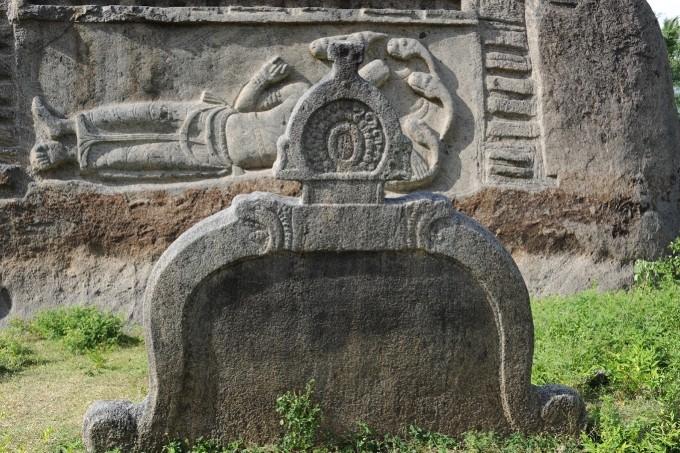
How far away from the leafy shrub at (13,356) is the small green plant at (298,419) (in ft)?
8.26

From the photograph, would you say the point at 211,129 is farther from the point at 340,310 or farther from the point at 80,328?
the point at 340,310

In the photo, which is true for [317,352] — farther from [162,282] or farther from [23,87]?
[23,87]

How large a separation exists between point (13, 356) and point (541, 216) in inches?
163

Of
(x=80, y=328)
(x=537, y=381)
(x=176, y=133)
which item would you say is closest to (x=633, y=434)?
(x=537, y=381)

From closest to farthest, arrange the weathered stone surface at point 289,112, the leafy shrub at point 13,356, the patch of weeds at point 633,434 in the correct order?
1. the patch of weeds at point 633,434
2. the leafy shrub at point 13,356
3. the weathered stone surface at point 289,112

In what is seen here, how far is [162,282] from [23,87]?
390cm

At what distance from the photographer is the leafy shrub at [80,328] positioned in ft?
20.2

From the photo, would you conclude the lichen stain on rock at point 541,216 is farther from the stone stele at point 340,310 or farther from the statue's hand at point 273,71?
the stone stele at point 340,310

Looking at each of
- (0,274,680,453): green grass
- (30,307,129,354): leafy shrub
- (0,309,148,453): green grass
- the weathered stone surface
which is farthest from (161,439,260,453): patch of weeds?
the weathered stone surface

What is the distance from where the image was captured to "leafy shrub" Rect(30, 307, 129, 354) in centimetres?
616

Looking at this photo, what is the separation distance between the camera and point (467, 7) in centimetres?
754

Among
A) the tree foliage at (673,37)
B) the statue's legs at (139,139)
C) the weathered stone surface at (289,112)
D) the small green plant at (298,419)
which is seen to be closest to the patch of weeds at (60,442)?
the small green plant at (298,419)

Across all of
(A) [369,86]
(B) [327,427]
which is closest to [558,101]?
(A) [369,86]

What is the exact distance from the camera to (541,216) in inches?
290
